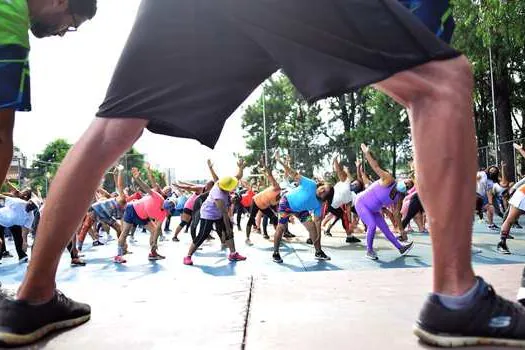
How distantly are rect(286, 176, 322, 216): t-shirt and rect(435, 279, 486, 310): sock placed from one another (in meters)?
8.98

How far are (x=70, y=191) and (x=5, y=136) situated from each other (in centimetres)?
43

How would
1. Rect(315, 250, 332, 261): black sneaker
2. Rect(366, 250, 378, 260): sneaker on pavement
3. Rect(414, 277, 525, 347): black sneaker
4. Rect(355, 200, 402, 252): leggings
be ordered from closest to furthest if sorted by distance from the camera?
Rect(414, 277, 525, 347): black sneaker < Rect(366, 250, 378, 260): sneaker on pavement < Rect(315, 250, 332, 261): black sneaker < Rect(355, 200, 402, 252): leggings

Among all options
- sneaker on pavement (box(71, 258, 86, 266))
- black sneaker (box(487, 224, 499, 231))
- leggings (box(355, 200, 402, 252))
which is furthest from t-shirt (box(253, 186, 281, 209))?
black sneaker (box(487, 224, 499, 231))

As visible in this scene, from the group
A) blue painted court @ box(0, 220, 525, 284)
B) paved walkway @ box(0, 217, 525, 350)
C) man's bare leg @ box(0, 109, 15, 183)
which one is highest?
man's bare leg @ box(0, 109, 15, 183)

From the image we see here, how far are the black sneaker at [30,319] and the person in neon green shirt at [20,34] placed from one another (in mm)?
498

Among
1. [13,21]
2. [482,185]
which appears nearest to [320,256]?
[482,185]

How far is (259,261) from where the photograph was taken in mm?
9711

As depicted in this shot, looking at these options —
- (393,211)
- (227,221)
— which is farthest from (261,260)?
(393,211)

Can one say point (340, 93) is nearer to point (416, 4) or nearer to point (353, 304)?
point (416, 4)

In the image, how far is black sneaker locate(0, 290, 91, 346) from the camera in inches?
51.6

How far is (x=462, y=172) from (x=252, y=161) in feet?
137

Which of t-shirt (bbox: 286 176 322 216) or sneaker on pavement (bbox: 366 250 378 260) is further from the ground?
t-shirt (bbox: 286 176 322 216)

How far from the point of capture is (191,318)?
4.88ft

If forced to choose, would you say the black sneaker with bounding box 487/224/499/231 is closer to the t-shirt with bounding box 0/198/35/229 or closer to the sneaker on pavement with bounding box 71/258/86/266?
the sneaker on pavement with bounding box 71/258/86/266
